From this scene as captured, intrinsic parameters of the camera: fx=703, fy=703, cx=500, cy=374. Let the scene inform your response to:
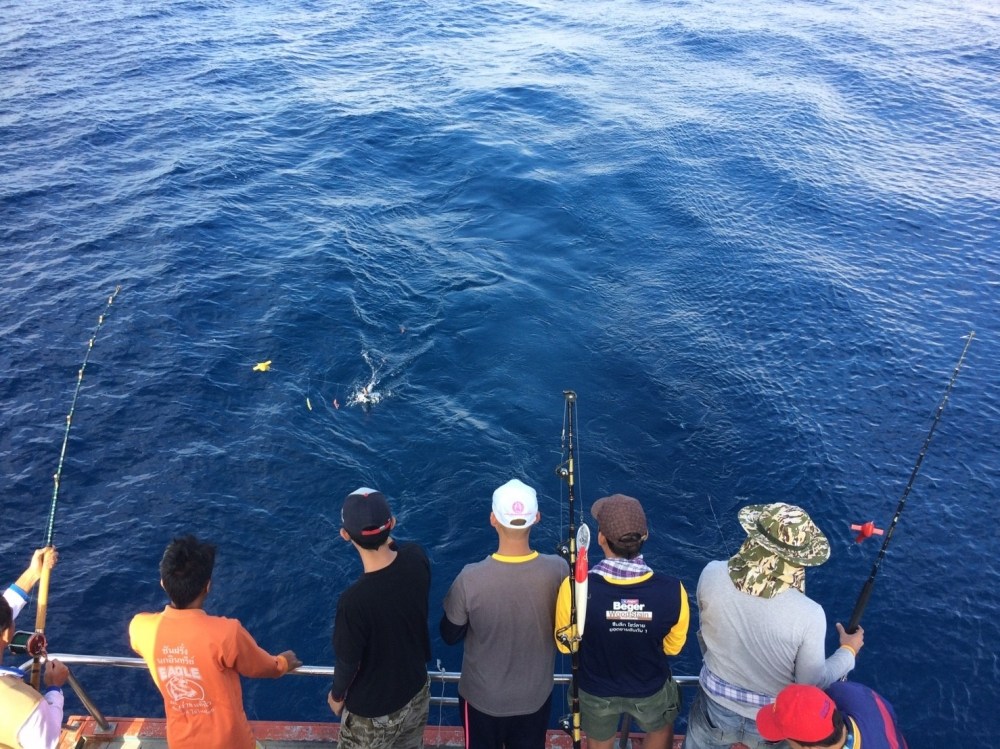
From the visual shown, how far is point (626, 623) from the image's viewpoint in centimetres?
407

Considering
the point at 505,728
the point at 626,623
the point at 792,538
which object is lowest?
the point at 505,728

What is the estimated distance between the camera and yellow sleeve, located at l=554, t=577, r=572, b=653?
4047 millimetres

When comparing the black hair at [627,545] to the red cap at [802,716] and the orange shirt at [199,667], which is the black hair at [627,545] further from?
the orange shirt at [199,667]

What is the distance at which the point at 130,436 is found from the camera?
40.0 ft

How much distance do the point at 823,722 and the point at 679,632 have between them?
0.96 m

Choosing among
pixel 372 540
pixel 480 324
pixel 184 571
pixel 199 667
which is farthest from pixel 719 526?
pixel 184 571

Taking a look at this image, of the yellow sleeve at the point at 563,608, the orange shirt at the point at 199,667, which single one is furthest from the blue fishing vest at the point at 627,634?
the orange shirt at the point at 199,667

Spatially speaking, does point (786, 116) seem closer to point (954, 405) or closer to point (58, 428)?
point (954, 405)

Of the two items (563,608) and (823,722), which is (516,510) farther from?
(823,722)

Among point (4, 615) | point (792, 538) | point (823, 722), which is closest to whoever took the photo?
point (823, 722)

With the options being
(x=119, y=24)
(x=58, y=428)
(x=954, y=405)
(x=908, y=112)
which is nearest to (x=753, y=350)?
(x=954, y=405)

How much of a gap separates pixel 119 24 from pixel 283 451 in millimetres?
Result: 30672

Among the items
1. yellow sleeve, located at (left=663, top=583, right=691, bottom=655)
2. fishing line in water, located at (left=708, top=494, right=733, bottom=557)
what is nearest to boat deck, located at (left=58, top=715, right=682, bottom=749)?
yellow sleeve, located at (left=663, top=583, right=691, bottom=655)

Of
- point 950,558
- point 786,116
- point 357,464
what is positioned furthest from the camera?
A: point 786,116
